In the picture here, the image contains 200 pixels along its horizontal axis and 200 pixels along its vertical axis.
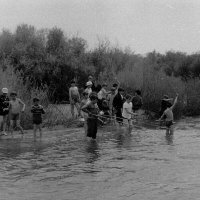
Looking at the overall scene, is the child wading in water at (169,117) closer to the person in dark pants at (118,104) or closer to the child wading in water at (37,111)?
the person in dark pants at (118,104)

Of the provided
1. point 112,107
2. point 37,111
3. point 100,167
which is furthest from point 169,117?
point 100,167

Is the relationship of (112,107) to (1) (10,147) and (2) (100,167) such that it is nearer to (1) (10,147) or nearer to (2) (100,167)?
(1) (10,147)

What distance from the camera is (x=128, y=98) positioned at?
1869cm

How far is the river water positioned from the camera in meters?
9.93

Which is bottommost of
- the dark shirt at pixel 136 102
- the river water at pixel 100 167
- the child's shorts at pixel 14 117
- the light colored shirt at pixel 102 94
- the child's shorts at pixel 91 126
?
the river water at pixel 100 167

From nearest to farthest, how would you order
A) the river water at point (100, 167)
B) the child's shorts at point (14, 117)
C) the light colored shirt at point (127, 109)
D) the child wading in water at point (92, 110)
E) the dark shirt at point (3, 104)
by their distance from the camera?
the river water at point (100, 167), the child wading in water at point (92, 110), the dark shirt at point (3, 104), the child's shorts at point (14, 117), the light colored shirt at point (127, 109)

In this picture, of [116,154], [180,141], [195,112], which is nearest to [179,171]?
[116,154]

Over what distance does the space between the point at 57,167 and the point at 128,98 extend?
6.90 m

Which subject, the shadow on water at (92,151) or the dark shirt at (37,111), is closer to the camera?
the shadow on water at (92,151)

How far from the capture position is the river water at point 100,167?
32.6 feet

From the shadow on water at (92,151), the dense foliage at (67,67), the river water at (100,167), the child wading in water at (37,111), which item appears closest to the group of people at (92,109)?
the child wading in water at (37,111)

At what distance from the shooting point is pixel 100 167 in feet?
40.7

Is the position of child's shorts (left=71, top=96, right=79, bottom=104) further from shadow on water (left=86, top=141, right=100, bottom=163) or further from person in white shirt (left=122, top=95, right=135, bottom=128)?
shadow on water (left=86, top=141, right=100, bottom=163)

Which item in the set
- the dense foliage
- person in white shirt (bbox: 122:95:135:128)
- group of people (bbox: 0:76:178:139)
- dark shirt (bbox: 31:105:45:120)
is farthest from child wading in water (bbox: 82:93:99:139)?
the dense foliage
